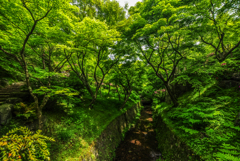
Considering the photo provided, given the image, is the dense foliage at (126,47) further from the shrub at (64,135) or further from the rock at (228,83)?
the rock at (228,83)

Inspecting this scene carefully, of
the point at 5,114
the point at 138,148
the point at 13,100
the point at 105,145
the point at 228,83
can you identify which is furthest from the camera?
the point at 138,148

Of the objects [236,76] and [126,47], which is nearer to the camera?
[236,76]

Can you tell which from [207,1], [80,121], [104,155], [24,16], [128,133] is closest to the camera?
[24,16]

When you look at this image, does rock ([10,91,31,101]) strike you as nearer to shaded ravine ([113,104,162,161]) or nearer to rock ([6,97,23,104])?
rock ([6,97,23,104])

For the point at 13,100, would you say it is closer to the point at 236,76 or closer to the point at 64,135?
the point at 64,135

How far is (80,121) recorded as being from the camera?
6.25 meters

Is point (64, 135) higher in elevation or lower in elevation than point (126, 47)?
lower

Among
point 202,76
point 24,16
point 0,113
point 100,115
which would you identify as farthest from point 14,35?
point 202,76

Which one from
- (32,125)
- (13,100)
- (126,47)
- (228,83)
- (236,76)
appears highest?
(126,47)

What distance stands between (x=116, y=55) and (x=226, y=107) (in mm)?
7562

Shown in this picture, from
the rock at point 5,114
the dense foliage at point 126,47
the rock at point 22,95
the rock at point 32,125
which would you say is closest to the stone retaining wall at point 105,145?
the dense foliage at point 126,47

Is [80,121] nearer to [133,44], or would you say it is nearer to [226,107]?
[133,44]

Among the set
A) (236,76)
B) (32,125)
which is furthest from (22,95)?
(236,76)

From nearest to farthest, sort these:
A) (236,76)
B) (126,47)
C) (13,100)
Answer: (13,100), (236,76), (126,47)
